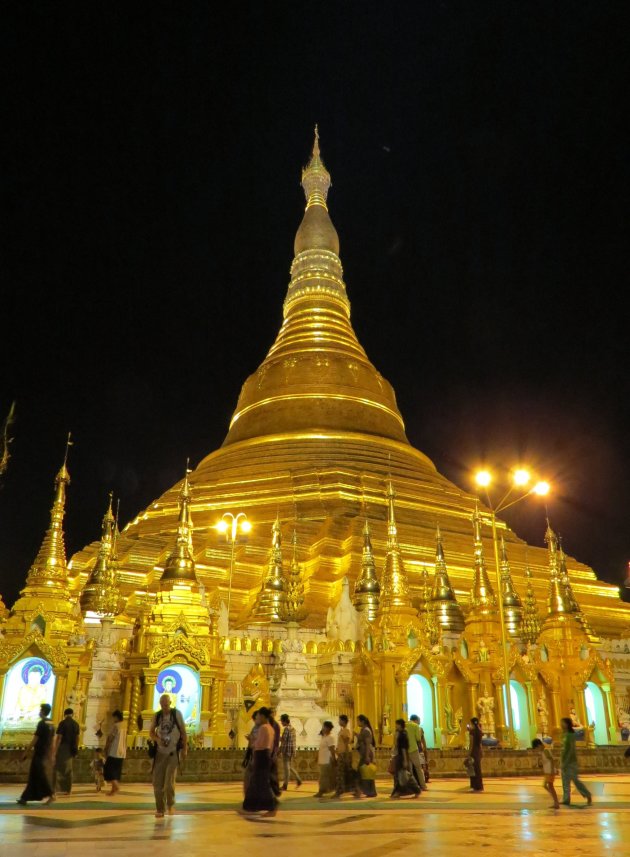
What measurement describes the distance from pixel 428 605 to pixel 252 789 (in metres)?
17.1

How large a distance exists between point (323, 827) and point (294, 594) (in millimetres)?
17306

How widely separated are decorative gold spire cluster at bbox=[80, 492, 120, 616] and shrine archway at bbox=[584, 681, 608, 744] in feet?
46.7

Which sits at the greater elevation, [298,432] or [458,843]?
[298,432]

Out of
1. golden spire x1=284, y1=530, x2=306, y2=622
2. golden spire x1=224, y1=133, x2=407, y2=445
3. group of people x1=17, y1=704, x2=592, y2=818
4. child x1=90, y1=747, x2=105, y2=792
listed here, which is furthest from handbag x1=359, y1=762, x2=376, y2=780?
golden spire x1=224, y1=133, x2=407, y2=445

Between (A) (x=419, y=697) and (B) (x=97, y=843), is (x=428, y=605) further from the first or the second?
(B) (x=97, y=843)

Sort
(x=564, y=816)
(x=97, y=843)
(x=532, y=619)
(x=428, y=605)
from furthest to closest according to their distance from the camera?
(x=532, y=619) → (x=428, y=605) → (x=564, y=816) → (x=97, y=843)

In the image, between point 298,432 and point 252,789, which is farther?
point 298,432

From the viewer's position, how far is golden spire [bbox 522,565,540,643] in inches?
1008

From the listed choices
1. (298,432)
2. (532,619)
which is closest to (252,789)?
(532,619)

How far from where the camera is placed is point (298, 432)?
125ft

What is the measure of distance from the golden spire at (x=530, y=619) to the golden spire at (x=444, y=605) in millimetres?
2515

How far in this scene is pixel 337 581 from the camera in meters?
27.0

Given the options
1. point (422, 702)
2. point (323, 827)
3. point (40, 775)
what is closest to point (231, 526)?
point (422, 702)

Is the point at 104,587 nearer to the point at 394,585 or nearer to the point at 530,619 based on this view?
the point at 394,585
